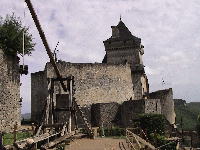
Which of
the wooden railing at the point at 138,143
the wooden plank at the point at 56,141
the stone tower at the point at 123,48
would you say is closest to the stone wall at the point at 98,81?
the stone tower at the point at 123,48

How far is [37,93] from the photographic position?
3444 centimetres

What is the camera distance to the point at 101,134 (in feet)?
85.0

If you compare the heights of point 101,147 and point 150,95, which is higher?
point 150,95

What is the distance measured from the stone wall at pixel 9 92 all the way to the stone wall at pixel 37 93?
7839 millimetres

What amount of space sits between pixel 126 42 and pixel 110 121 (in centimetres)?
1534

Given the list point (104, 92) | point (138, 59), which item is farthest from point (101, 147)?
point (138, 59)

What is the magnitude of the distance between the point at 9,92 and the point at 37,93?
977 centimetres

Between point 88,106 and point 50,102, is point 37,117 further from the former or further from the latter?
point 50,102

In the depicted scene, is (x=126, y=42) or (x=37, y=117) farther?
(x=126, y=42)

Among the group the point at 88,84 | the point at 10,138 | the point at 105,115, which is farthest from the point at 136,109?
the point at 10,138

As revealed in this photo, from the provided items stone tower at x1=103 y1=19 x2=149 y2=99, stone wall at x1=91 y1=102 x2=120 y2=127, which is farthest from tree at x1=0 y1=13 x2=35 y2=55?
stone tower at x1=103 y1=19 x2=149 y2=99

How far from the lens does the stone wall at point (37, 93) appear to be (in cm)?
3384

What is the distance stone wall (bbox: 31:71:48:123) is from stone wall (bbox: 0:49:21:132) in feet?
25.7

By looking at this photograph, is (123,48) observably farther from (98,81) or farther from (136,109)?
(136,109)
